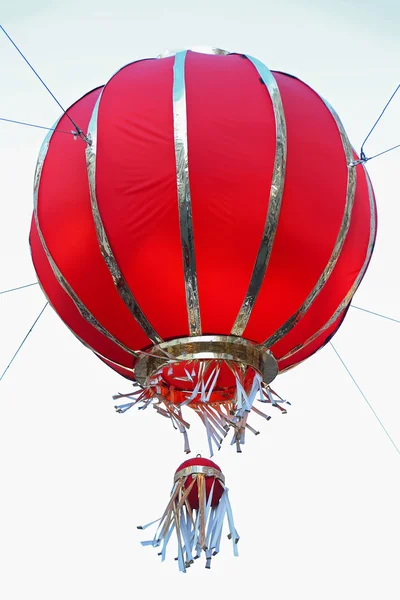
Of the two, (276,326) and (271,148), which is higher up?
(271,148)

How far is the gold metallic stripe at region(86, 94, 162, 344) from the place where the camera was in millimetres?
5008

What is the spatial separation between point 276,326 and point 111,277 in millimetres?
800

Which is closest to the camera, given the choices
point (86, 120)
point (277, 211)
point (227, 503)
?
point (277, 211)

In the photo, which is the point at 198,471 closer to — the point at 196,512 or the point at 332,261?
the point at 196,512

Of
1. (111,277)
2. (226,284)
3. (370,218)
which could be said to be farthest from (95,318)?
(370,218)

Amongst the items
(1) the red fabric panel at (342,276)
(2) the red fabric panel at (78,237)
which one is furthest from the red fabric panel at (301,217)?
(2) the red fabric panel at (78,237)

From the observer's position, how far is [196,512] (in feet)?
18.7

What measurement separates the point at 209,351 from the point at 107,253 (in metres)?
0.66

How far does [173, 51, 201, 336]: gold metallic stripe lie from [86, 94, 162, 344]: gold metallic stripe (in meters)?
0.22

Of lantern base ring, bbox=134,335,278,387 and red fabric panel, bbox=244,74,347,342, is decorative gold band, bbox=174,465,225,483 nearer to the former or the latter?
lantern base ring, bbox=134,335,278,387

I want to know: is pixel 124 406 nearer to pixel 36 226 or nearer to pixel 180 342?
pixel 180 342

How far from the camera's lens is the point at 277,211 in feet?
16.2

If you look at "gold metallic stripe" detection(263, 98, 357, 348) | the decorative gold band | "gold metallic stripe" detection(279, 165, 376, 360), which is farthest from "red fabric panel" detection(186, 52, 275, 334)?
the decorative gold band

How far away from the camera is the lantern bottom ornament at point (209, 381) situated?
519cm
